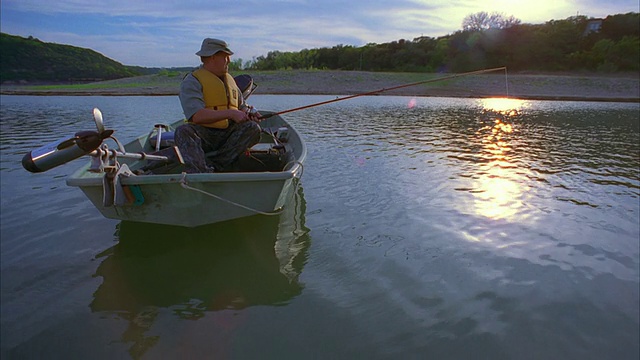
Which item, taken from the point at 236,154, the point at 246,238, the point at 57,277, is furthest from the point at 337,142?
the point at 57,277

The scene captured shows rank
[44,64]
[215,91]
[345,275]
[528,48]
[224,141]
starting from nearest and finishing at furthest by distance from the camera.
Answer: [345,275], [215,91], [224,141], [528,48], [44,64]

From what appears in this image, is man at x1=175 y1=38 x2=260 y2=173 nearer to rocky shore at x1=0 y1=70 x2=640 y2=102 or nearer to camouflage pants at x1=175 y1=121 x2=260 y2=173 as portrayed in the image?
camouflage pants at x1=175 y1=121 x2=260 y2=173

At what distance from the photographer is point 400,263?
4.35m

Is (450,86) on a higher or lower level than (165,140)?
higher

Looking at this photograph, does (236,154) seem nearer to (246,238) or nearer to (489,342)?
(246,238)

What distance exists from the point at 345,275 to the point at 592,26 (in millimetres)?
73914

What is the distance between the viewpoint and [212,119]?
4980 millimetres

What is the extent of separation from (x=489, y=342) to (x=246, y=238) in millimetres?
2902

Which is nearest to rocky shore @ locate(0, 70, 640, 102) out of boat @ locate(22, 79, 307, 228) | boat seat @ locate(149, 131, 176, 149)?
boat seat @ locate(149, 131, 176, 149)

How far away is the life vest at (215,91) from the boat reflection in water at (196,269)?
4.97 ft

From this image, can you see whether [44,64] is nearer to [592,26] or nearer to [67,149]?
[592,26]

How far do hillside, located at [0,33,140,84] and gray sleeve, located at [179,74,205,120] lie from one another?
95.1 meters

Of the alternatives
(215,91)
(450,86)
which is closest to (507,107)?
(450,86)

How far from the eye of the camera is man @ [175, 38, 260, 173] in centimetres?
495
